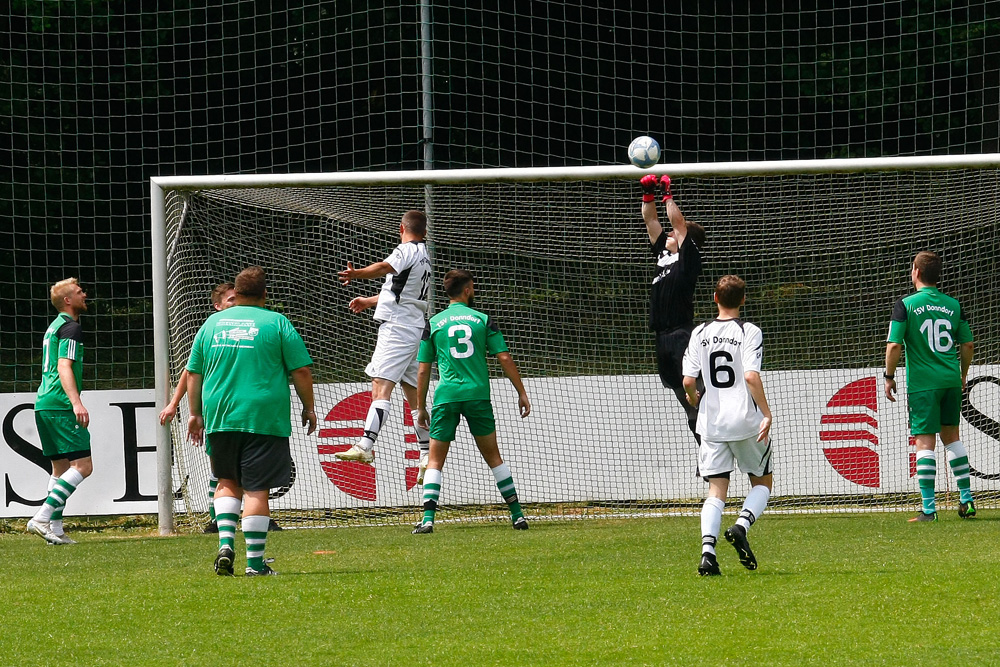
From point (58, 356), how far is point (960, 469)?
21.3 ft

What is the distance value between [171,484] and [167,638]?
4.97m

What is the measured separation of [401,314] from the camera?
9.80m

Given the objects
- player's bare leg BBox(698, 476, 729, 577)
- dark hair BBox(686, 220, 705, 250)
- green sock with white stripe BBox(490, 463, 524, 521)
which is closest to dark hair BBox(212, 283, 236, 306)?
green sock with white stripe BBox(490, 463, 524, 521)

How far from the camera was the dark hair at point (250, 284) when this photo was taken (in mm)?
6848

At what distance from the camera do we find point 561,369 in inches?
436

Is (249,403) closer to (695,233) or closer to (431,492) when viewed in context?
(431,492)

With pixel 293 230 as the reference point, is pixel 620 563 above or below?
below

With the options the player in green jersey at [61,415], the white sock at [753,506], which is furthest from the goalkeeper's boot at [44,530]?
the white sock at [753,506]

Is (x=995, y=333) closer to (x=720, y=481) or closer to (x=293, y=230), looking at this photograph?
(x=720, y=481)

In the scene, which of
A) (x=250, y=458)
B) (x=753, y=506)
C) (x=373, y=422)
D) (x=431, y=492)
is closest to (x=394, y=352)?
(x=373, y=422)

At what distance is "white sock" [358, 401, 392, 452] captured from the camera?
9.17 metres

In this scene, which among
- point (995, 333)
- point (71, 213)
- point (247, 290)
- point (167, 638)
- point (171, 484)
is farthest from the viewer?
point (71, 213)

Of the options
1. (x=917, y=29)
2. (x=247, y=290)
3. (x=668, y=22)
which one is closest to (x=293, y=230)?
(x=247, y=290)

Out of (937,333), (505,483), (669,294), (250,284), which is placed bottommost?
(505,483)
